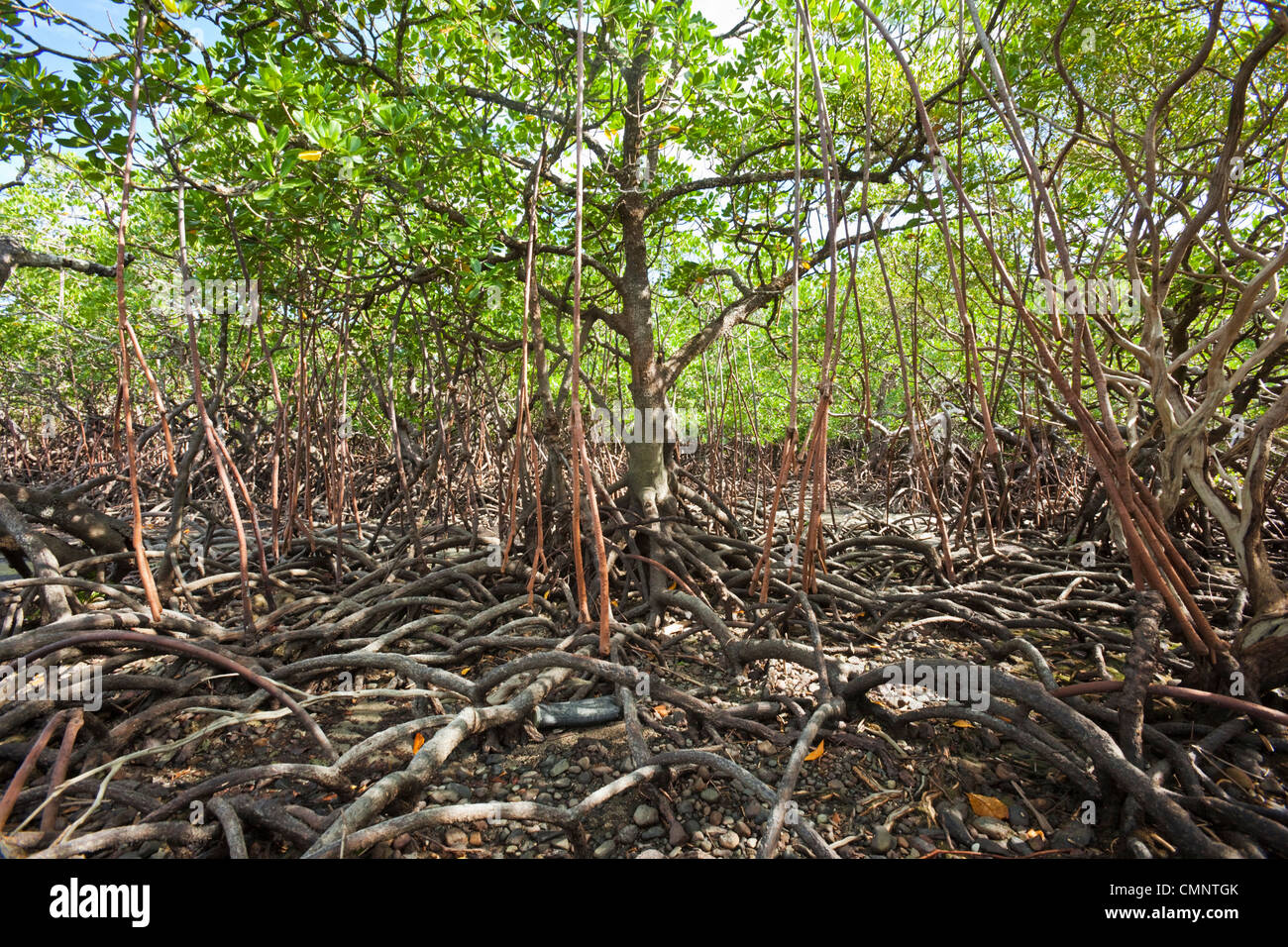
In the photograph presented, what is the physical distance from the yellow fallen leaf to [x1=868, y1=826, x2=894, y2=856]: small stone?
0.26 metres

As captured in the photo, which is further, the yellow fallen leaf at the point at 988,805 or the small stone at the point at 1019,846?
the yellow fallen leaf at the point at 988,805

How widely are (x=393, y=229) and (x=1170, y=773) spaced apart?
3469 mm

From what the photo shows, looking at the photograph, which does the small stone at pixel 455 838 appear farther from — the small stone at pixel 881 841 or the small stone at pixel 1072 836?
the small stone at pixel 1072 836

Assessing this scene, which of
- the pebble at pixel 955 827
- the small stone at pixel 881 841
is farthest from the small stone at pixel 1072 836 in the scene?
the small stone at pixel 881 841

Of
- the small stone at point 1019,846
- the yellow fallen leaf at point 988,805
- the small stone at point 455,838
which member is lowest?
the small stone at point 1019,846

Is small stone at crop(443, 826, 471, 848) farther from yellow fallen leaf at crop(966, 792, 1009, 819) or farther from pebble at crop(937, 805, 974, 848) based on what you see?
yellow fallen leaf at crop(966, 792, 1009, 819)

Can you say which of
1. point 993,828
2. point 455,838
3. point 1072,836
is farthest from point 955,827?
point 455,838

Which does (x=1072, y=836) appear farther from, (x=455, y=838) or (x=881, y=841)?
(x=455, y=838)

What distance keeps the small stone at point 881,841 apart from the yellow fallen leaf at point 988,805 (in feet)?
0.84

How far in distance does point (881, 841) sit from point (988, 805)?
33 centimetres

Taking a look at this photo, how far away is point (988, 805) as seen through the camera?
142cm

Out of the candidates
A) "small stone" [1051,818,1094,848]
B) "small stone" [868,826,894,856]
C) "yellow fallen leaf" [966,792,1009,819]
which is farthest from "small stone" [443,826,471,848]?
"small stone" [1051,818,1094,848]

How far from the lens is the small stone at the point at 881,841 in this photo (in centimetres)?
130

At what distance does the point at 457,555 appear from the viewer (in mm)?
3402
